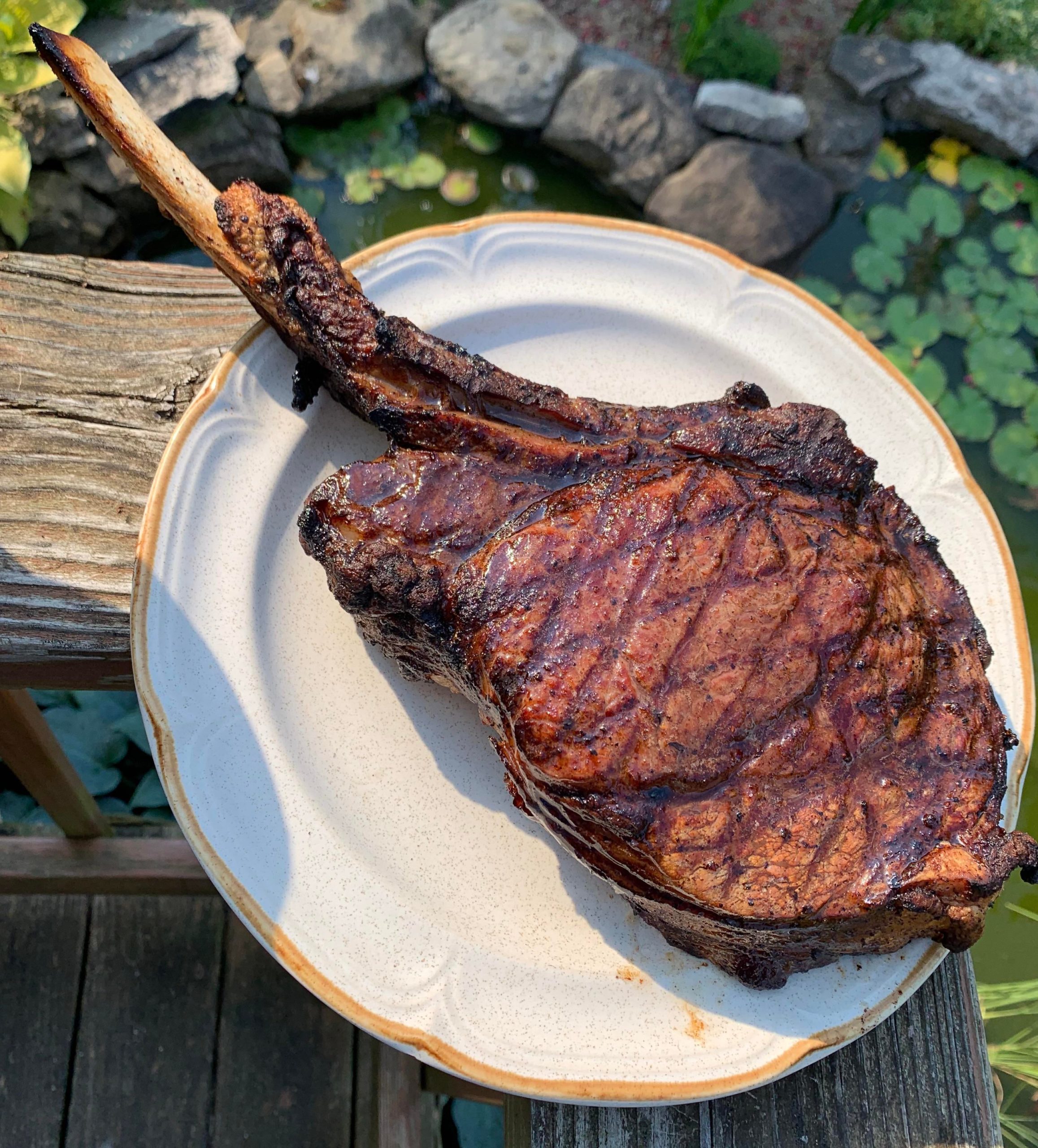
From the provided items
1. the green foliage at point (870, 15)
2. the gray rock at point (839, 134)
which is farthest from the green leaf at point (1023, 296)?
the green foliage at point (870, 15)

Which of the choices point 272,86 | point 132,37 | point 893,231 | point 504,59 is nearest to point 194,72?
point 132,37

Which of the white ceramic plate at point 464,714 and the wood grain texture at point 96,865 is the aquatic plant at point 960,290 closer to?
the white ceramic plate at point 464,714

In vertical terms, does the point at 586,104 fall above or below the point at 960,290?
above

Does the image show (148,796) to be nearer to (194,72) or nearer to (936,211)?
(194,72)

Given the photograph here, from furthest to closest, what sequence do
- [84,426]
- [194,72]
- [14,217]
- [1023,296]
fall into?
[1023,296], [194,72], [14,217], [84,426]

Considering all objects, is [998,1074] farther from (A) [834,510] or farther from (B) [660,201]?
(B) [660,201]

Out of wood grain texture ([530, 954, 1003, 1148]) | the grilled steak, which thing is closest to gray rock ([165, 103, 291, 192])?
the grilled steak

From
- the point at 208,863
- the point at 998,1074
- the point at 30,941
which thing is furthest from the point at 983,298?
the point at 30,941
